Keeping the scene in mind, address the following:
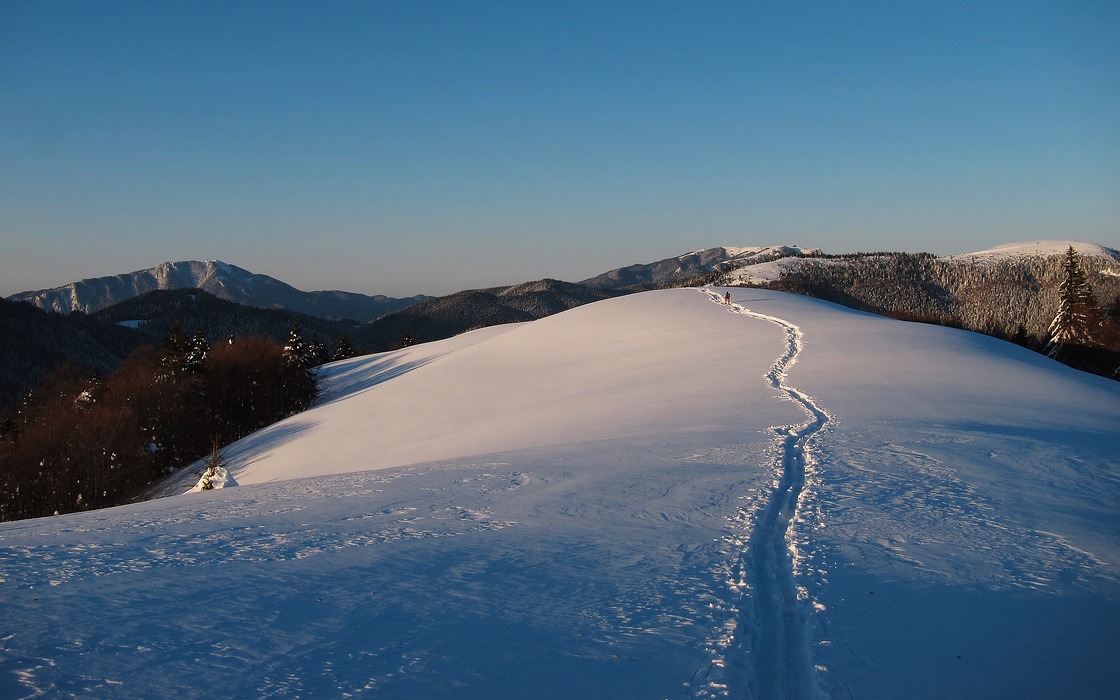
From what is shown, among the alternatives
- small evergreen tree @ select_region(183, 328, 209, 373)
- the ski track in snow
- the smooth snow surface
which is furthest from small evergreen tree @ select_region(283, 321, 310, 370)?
the ski track in snow

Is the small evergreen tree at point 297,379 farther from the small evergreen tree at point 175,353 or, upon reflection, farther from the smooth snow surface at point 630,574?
the smooth snow surface at point 630,574

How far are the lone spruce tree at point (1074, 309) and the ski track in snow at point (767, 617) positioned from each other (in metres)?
53.5

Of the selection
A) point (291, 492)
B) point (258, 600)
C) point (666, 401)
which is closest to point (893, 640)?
point (258, 600)

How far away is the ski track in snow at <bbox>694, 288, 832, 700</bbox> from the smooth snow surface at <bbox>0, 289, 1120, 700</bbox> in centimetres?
2

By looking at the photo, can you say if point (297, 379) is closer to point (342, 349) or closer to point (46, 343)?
point (342, 349)

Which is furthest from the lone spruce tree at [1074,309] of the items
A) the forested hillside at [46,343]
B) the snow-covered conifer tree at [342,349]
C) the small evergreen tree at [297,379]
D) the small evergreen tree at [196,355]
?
the forested hillside at [46,343]

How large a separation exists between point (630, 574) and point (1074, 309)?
190 feet

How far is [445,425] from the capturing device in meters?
22.7

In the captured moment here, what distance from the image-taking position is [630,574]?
18.1ft

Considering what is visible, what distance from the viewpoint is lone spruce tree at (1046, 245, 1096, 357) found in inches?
1806

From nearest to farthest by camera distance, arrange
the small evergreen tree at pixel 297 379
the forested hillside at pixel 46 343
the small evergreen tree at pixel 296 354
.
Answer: the small evergreen tree at pixel 297 379 < the small evergreen tree at pixel 296 354 < the forested hillside at pixel 46 343

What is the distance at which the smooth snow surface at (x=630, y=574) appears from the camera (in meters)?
3.96

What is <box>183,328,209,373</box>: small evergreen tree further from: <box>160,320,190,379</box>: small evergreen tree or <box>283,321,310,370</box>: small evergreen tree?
<box>283,321,310,370</box>: small evergreen tree

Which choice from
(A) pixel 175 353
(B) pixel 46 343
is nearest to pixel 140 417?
(A) pixel 175 353
